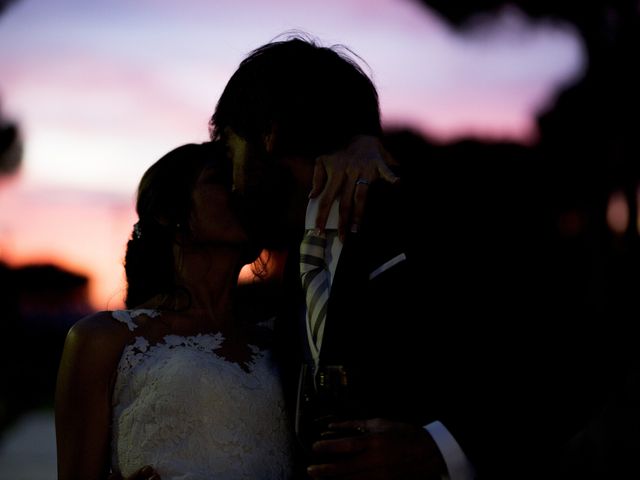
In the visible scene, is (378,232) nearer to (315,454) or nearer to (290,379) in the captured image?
(315,454)

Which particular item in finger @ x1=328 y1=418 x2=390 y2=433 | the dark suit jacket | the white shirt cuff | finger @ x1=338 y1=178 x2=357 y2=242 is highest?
finger @ x1=338 y1=178 x2=357 y2=242

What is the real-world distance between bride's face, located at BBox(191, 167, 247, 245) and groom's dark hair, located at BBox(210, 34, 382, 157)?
11.9 inches

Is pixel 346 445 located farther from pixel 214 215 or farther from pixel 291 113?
pixel 214 215

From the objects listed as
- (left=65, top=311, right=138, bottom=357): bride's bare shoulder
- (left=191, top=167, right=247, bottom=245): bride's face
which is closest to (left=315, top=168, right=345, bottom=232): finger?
(left=191, top=167, right=247, bottom=245): bride's face

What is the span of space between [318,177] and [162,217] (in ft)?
2.82

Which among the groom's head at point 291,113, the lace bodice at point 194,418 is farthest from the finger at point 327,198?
the lace bodice at point 194,418

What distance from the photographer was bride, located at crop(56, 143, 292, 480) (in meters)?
2.61

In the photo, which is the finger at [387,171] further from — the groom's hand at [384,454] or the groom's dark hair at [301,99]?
the groom's hand at [384,454]

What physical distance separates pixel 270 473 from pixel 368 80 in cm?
124

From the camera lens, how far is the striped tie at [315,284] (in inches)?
80.6

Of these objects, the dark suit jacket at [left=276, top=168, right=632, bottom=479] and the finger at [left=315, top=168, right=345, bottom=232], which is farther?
the finger at [left=315, top=168, right=345, bottom=232]

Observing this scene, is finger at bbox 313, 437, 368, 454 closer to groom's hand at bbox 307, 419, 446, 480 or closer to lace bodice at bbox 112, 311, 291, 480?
groom's hand at bbox 307, 419, 446, 480

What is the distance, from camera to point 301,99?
2422 millimetres

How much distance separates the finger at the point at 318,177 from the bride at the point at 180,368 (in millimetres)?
640
